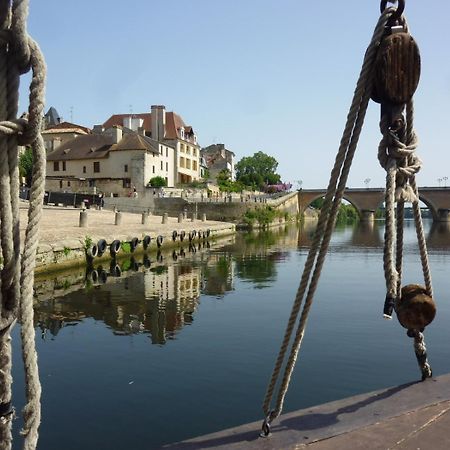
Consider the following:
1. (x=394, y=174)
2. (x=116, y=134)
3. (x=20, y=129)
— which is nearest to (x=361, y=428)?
(x=394, y=174)

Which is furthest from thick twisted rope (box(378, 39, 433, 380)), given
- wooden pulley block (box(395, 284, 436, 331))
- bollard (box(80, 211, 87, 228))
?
bollard (box(80, 211, 87, 228))

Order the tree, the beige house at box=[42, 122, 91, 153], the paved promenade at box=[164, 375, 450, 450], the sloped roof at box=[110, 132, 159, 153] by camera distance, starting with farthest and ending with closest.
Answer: the tree < the beige house at box=[42, 122, 91, 153] < the sloped roof at box=[110, 132, 159, 153] < the paved promenade at box=[164, 375, 450, 450]

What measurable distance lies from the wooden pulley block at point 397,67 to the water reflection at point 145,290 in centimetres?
743

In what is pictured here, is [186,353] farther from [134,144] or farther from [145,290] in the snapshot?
[134,144]

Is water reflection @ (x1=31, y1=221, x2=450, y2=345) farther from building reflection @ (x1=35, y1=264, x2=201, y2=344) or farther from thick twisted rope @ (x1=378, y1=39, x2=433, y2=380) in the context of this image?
thick twisted rope @ (x1=378, y1=39, x2=433, y2=380)

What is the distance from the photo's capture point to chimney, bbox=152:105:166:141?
214 feet

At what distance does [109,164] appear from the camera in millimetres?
57531

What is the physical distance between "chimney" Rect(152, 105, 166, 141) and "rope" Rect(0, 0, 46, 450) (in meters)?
64.9

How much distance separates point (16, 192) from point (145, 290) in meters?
13.0

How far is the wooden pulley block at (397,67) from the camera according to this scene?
258cm

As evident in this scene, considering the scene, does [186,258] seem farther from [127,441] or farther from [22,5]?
[22,5]

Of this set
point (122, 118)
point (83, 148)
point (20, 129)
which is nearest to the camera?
point (20, 129)

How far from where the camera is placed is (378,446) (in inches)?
94.4

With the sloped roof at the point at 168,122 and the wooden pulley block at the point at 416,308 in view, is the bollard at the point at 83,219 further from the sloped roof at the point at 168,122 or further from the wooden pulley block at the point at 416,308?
the sloped roof at the point at 168,122
